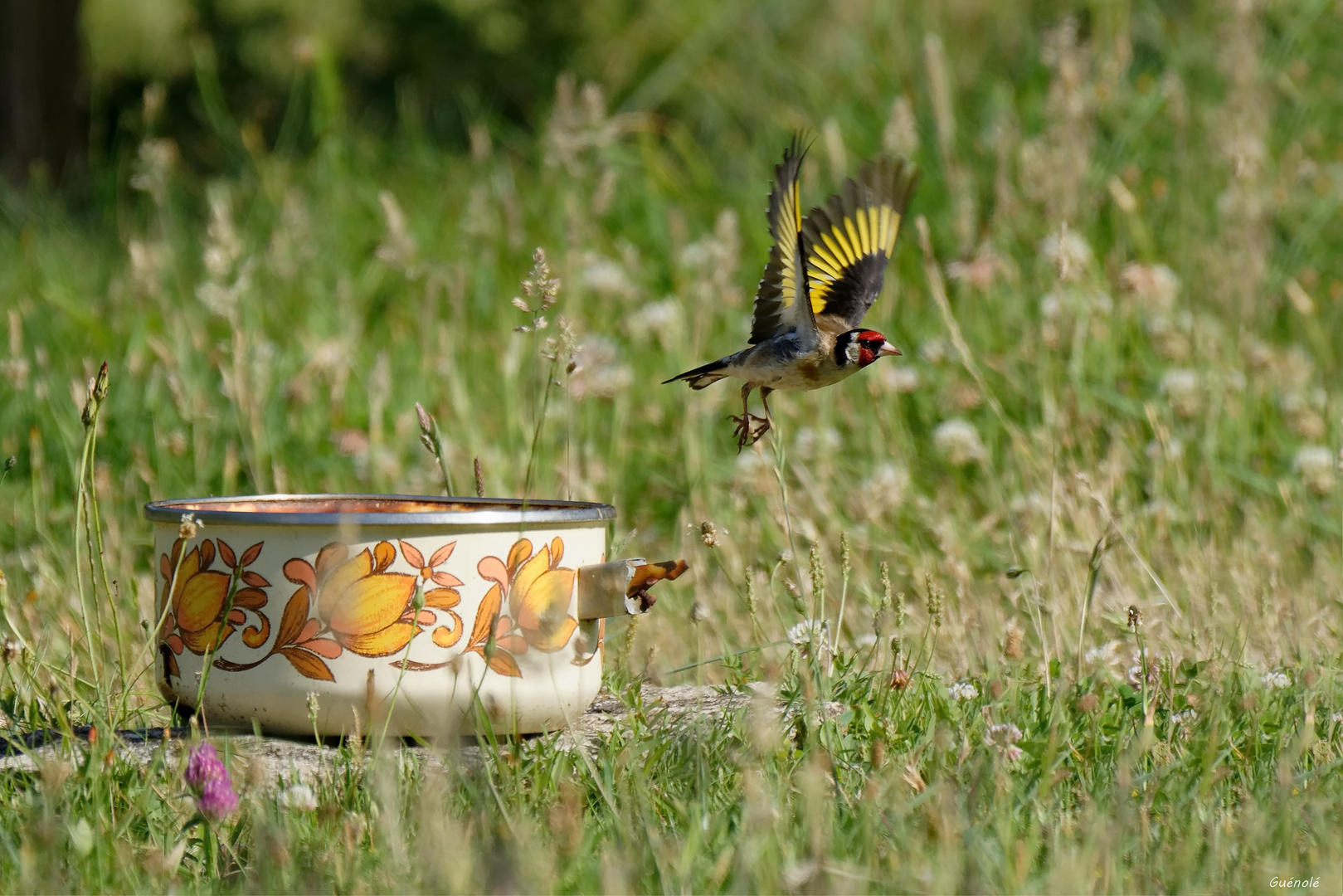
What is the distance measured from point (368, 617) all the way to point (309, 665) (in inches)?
4.3

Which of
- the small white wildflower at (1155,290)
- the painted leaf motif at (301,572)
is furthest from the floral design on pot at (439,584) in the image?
the small white wildflower at (1155,290)

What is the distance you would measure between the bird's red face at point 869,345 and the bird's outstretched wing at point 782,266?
4.4 inches

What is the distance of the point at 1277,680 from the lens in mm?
2422

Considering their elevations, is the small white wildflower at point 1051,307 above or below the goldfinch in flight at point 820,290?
above

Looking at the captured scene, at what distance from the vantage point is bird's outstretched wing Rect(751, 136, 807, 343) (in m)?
2.04

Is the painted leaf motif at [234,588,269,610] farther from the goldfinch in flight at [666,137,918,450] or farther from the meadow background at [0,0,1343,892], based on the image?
the goldfinch in flight at [666,137,918,450]

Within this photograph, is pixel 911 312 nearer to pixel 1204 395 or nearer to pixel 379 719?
pixel 1204 395

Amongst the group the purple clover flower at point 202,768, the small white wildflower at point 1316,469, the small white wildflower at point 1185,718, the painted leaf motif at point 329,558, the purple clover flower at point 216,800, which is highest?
the small white wildflower at point 1316,469

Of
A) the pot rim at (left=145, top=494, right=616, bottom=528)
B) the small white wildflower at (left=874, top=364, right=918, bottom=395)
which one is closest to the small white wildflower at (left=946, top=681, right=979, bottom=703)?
the pot rim at (left=145, top=494, right=616, bottom=528)

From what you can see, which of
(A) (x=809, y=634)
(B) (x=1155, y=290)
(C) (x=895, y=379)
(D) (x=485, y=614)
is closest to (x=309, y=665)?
(D) (x=485, y=614)

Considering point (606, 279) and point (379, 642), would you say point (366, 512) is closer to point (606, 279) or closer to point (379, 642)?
point (379, 642)

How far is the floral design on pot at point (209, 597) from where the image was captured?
6.97ft

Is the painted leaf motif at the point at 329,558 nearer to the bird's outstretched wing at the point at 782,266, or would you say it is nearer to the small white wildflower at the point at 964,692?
the bird's outstretched wing at the point at 782,266

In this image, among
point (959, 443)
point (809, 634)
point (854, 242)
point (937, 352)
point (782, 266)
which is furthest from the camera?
point (937, 352)
